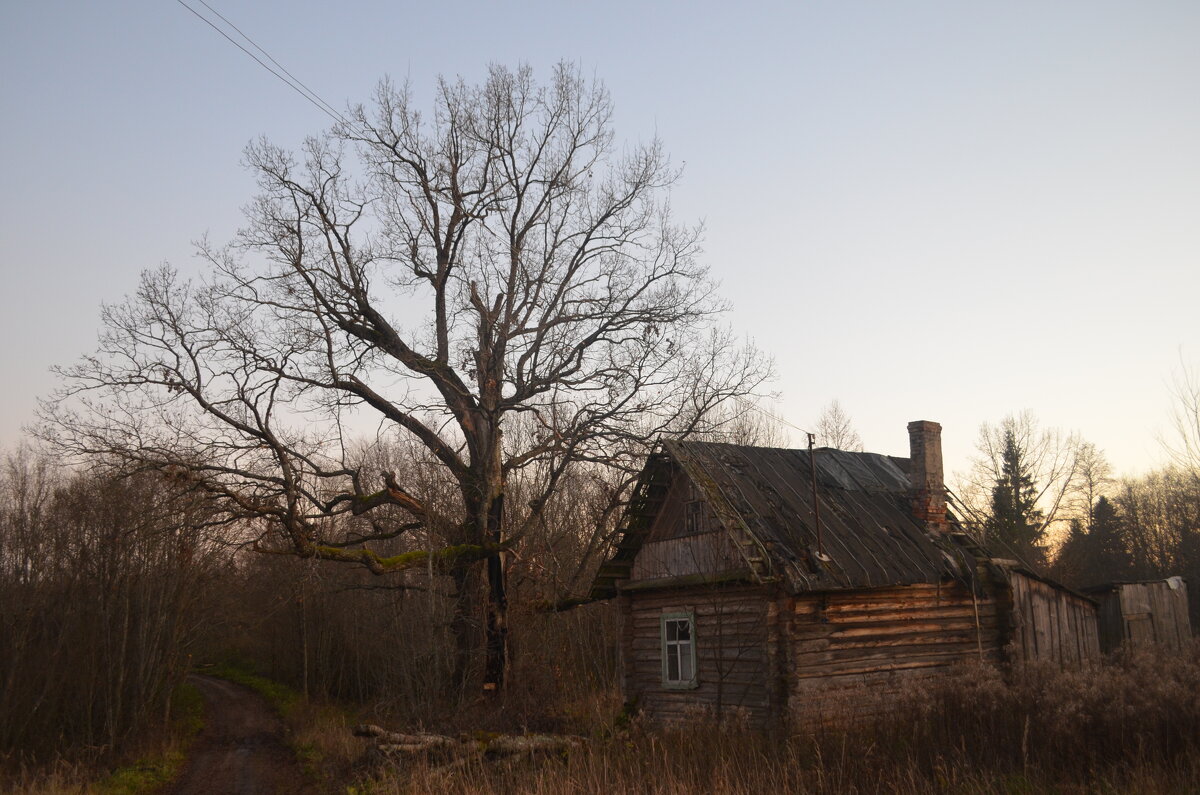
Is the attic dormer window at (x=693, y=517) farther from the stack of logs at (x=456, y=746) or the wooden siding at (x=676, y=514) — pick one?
the stack of logs at (x=456, y=746)

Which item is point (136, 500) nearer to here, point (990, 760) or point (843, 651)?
point (843, 651)

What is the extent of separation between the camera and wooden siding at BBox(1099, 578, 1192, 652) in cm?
2120

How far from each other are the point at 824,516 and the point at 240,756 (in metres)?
14.1

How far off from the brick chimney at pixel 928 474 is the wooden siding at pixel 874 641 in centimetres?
158

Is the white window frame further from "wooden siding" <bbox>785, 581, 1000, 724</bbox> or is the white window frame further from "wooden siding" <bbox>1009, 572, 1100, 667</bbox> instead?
"wooden siding" <bbox>1009, 572, 1100, 667</bbox>

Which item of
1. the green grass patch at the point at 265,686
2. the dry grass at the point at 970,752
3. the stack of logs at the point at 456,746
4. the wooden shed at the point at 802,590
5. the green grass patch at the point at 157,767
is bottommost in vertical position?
the green grass patch at the point at 265,686

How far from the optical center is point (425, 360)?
66.9 ft

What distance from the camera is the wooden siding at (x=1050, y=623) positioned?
54.6 feet

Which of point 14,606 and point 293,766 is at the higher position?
point 14,606

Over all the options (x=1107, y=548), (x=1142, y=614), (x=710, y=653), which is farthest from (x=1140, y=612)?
(x=1107, y=548)

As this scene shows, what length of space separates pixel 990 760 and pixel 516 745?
6321 millimetres

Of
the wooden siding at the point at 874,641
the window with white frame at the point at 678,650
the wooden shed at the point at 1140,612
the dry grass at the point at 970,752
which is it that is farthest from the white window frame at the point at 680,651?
the wooden shed at the point at 1140,612

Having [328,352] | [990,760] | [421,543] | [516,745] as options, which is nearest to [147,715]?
[421,543]

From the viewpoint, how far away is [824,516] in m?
16.5
